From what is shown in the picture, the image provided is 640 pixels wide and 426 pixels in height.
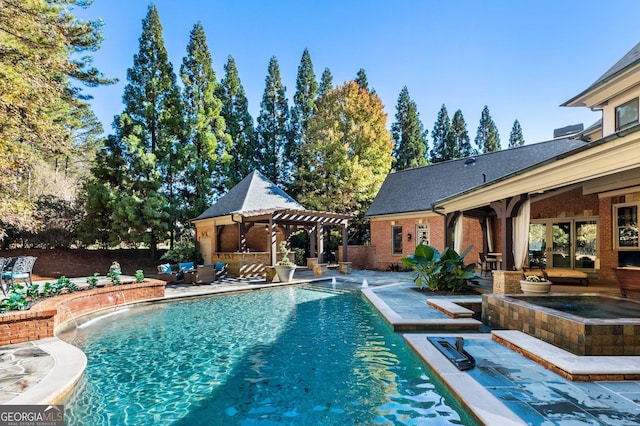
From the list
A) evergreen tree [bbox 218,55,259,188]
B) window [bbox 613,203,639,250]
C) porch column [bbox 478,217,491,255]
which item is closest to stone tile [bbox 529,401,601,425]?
window [bbox 613,203,639,250]

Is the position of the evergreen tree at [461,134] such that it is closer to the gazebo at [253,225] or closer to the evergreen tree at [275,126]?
the evergreen tree at [275,126]

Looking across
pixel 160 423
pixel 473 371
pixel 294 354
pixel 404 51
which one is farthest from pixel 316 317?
pixel 404 51

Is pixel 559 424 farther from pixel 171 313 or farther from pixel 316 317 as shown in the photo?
pixel 171 313

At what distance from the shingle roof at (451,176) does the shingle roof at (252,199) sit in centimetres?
564

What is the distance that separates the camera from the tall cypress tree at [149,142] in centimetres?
1983

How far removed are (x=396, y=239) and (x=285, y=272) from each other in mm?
7844

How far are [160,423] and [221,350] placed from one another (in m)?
2.34

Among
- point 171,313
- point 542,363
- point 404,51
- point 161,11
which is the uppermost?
point 161,11

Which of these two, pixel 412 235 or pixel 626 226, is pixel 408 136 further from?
pixel 626 226

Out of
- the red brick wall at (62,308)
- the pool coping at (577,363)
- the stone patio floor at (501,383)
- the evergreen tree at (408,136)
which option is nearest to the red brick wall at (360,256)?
the red brick wall at (62,308)

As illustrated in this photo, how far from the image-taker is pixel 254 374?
4.53 m

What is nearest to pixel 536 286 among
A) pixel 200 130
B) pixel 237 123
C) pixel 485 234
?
pixel 485 234

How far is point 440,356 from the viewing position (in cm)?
462

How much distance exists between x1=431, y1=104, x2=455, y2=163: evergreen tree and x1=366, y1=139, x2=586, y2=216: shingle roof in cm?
1798
